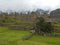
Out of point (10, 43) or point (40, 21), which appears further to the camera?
point (40, 21)

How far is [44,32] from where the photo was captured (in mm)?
60281

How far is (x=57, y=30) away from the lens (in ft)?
213

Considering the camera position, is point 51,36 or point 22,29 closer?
point 51,36

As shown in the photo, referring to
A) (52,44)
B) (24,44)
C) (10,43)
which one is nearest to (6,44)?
(10,43)

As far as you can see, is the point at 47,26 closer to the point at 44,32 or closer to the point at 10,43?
the point at 44,32

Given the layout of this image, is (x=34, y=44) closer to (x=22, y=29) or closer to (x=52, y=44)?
(x=52, y=44)

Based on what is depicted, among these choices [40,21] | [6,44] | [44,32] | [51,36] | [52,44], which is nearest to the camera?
[6,44]

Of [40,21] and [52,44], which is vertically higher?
[40,21]

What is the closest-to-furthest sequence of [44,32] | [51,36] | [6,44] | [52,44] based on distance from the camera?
[6,44] → [52,44] → [51,36] → [44,32]

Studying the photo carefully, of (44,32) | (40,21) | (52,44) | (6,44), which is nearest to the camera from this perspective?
(6,44)

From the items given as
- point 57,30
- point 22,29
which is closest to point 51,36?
point 57,30

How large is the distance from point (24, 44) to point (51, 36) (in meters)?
21.0

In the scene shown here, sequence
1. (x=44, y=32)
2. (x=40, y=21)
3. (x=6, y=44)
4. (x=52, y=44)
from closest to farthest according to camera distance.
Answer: (x=6, y=44) → (x=52, y=44) → (x=44, y=32) → (x=40, y=21)

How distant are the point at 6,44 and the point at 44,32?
2598 centimetres
